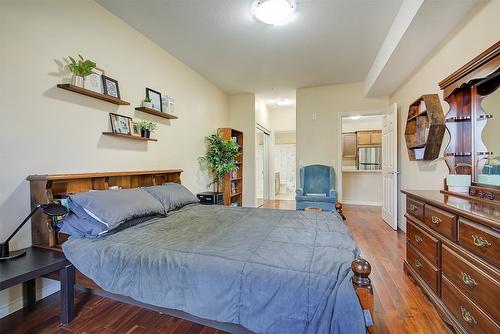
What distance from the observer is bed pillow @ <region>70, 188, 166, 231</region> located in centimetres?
166

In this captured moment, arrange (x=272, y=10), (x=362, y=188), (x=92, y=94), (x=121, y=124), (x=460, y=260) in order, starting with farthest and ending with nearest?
(x=362, y=188) → (x=121, y=124) → (x=272, y=10) → (x=92, y=94) → (x=460, y=260)

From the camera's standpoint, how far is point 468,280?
1277 mm

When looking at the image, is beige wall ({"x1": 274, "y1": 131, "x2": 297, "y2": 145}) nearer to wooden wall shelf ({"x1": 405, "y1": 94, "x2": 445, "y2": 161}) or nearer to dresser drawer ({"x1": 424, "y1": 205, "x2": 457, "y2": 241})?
wooden wall shelf ({"x1": 405, "y1": 94, "x2": 445, "y2": 161})

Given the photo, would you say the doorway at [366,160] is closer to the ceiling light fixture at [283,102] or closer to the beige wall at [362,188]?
the beige wall at [362,188]

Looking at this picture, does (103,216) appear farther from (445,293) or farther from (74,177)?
(445,293)

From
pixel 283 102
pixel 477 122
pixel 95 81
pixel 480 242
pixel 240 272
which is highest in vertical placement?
pixel 283 102

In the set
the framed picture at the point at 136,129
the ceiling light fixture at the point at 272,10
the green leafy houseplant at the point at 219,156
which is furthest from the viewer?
the green leafy houseplant at the point at 219,156

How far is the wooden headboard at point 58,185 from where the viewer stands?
1713 millimetres

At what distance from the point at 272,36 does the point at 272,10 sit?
0.61m

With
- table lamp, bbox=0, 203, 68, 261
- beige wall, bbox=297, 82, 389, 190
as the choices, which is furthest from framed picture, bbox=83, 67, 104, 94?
beige wall, bbox=297, 82, 389, 190

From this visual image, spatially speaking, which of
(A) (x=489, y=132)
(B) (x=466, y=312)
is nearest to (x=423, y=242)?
(B) (x=466, y=312)

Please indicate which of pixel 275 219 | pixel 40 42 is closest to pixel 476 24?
pixel 275 219

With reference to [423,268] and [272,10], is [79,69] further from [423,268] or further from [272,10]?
[423,268]

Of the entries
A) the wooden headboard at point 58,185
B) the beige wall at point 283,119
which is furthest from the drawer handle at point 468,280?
the beige wall at point 283,119
